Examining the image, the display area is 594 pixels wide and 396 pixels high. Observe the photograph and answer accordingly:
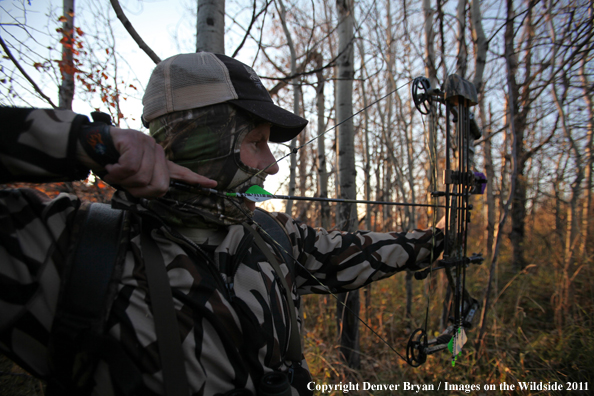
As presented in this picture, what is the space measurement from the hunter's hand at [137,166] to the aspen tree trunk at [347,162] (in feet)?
7.75

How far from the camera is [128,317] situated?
101 centimetres

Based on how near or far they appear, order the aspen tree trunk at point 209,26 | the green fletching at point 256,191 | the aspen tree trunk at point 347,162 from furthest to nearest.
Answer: the aspen tree trunk at point 347,162 < the aspen tree trunk at point 209,26 < the green fletching at point 256,191

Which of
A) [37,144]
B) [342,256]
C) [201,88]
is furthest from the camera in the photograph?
[342,256]

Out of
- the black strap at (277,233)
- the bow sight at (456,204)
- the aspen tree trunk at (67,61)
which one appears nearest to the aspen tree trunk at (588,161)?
the bow sight at (456,204)

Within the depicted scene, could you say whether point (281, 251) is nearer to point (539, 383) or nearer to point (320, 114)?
point (539, 383)

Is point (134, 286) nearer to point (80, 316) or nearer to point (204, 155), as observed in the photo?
point (80, 316)

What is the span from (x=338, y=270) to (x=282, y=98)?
23.2ft

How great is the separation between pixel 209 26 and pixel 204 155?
1.20m

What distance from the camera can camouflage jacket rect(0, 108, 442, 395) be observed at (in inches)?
34.8

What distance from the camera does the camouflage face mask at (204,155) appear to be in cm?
128

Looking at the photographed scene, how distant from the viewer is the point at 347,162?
3.21 metres

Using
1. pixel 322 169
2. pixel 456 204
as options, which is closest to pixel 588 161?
pixel 322 169

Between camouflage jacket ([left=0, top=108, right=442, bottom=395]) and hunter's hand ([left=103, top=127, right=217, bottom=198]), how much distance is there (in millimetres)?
128

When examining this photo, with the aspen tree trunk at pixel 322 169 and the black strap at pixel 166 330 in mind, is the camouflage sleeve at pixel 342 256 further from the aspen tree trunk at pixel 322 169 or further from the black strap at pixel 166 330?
the aspen tree trunk at pixel 322 169
